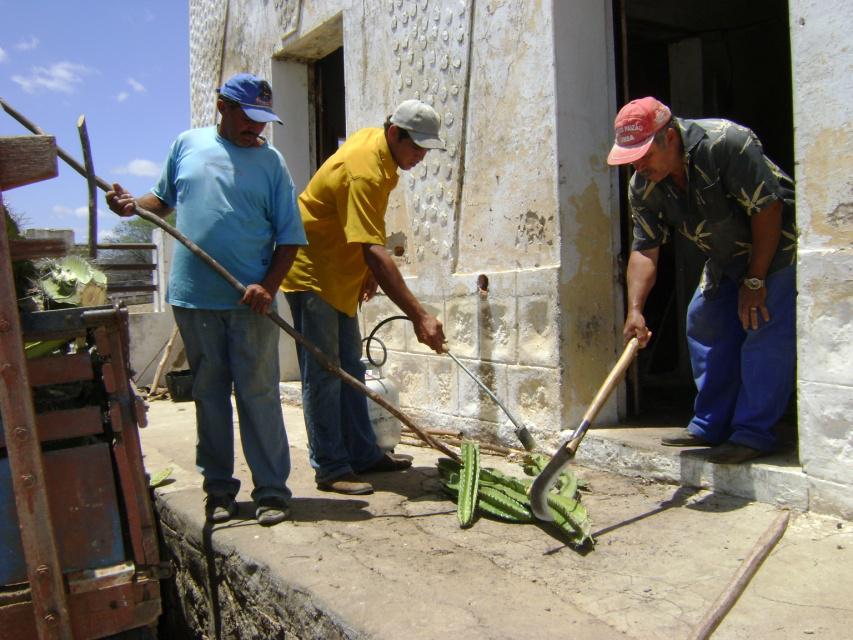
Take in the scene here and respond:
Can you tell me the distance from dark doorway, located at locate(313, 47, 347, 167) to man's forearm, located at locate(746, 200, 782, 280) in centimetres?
424

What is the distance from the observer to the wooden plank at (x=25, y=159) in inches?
80.9

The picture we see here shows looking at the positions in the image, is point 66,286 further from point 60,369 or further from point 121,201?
point 121,201

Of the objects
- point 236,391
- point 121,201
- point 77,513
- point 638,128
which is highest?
point 638,128

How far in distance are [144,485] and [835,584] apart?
7.15 feet

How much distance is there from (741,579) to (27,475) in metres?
2.15

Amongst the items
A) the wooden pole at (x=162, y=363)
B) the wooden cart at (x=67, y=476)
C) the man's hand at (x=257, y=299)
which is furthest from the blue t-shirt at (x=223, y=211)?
the wooden pole at (x=162, y=363)

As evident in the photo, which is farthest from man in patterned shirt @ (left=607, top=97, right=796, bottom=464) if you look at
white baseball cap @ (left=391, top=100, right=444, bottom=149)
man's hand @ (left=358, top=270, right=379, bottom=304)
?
man's hand @ (left=358, top=270, right=379, bottom=304)

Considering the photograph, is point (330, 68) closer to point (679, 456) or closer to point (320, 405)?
point (320, 405)

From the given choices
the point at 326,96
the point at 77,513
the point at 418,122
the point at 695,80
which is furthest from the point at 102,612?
the point at 326,96

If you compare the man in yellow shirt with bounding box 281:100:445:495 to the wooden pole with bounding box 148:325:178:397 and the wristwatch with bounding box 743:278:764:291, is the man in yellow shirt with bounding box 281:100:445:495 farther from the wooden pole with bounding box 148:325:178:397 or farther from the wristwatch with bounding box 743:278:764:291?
the wooden pole with bounding box 148:325:178:397

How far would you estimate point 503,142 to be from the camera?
4.17 m

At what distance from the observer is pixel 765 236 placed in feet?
9.93

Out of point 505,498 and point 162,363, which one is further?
point 162,363

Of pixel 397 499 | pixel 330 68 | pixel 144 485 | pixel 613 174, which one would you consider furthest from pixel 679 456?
pixel 330 68
